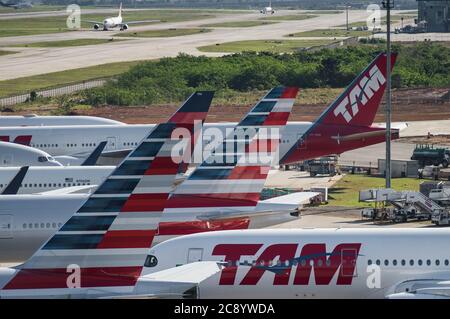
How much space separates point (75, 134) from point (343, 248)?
127ft

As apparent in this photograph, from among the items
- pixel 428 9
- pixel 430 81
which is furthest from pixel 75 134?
pixel 428 9

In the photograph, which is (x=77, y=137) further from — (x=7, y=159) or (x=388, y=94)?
(x=388, y=94)

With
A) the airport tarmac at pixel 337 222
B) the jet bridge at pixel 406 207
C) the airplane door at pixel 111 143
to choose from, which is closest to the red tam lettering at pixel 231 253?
the airport tarmac at pixel 337 222

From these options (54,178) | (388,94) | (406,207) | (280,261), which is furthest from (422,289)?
(388,94)

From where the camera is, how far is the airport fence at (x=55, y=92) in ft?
357

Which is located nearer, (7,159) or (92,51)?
(7,159)

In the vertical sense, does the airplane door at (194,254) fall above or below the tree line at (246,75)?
above

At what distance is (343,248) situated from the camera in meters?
30.4

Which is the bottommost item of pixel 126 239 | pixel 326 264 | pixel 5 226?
pixel 5 226

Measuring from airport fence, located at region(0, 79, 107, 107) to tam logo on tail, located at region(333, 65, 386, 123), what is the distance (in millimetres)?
48885

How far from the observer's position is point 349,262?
99.3 feet

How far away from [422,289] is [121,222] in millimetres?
9935

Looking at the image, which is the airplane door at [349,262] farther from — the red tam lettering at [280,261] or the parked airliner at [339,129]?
the parked airliner at [339,129]

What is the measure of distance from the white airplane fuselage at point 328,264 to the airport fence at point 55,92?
77.8 metres
